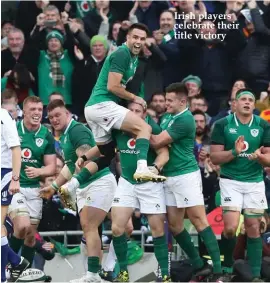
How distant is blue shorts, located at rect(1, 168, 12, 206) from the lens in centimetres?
1391

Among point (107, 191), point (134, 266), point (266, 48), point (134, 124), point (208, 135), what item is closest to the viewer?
point (134, 124)

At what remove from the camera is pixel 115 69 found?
45.2 ft

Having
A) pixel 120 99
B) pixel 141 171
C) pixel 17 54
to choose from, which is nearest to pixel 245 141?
pixel 120 99

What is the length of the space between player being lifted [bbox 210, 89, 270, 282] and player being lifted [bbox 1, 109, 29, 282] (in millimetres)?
2797

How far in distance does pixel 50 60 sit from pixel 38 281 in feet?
16.6

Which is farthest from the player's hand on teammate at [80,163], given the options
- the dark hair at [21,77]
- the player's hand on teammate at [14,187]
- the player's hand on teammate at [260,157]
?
the dark hair at [21,77]

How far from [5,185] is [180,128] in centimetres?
231

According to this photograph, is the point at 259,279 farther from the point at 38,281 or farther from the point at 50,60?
the point at 50,60

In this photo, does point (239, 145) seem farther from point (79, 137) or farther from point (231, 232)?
point (79, 137)

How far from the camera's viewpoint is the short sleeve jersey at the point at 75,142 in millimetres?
14711

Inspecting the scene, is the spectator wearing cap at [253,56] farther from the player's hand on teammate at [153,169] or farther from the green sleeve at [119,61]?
the green sleeve at [119,61]

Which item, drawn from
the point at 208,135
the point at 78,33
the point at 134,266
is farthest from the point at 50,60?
the point at 134,266

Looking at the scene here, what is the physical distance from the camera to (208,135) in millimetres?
18031

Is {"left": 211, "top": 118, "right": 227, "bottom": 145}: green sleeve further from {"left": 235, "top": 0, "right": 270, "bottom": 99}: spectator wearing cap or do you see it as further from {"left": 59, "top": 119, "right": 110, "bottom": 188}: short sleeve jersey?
{"left": 235, "top": 0, "right": 270, "bottom": 99}: spectator wearing cap
